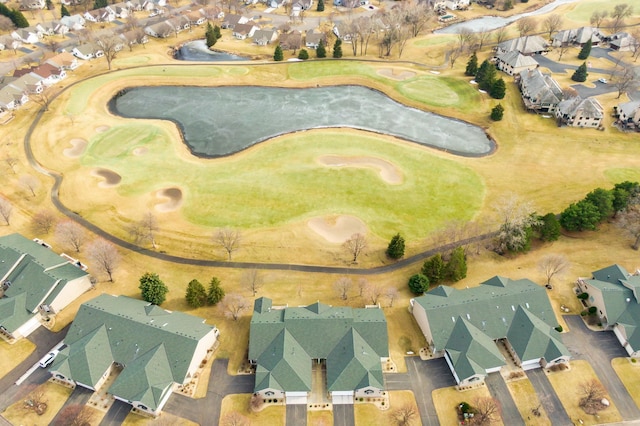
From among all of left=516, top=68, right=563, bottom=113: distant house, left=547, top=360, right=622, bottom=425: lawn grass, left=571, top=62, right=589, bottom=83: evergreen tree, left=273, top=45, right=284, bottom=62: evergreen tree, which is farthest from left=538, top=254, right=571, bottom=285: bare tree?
left=273, top=45, right=284, bottom=62: evergreen tree

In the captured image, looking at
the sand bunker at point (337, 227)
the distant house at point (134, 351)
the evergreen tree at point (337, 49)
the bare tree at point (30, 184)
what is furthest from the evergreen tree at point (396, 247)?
the evergreen tree at point (337, 49)

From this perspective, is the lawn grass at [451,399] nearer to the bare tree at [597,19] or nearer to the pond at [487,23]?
the pond at [487,23]

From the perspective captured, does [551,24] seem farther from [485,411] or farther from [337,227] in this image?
[485,411]

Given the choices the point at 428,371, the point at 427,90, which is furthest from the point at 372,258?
the point at 427,90

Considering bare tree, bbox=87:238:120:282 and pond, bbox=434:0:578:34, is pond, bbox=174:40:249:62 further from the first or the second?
bare tree, bbox=87:238:120:282

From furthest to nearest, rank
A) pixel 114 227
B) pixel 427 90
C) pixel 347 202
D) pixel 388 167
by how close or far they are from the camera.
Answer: pixel 427 90, pixel 388 167, pixel 347 202, pixel 114 227

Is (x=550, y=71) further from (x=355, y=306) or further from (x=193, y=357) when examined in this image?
(x=193, y=357)
